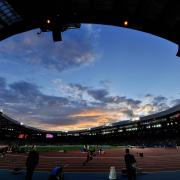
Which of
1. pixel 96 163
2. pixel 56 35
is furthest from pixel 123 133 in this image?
pixel 56 35

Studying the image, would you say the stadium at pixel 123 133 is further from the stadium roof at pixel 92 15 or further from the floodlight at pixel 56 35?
the floodlight at pixel 56 35

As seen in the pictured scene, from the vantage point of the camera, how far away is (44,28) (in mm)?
7715

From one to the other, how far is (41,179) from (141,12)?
11.4 meters

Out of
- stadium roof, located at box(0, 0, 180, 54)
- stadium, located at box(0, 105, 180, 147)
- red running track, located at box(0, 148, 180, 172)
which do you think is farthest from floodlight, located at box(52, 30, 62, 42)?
stadium, located at box(0, 105, 180, 147)

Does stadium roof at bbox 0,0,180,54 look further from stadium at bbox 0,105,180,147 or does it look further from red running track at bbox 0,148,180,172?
stadium at bbox 0,105,180,147

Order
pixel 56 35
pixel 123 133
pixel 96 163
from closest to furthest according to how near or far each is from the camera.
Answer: pixel 56 35 < pixel 96 163 < pixel 123 133

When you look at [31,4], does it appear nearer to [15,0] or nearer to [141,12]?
[15,0]

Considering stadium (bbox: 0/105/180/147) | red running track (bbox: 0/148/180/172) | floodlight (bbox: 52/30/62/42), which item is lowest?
red running track (bbox: 0/148/180/172)

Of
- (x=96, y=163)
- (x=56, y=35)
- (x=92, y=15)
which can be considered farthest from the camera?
(x=96, y=163)

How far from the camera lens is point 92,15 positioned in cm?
771

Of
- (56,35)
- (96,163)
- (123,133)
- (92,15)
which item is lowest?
(96,163)

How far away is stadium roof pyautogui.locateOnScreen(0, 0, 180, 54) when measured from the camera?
22.2ft

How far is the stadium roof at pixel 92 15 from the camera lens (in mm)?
6758

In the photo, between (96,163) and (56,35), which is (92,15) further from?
(96,163)
